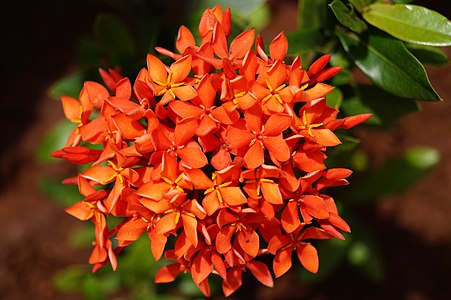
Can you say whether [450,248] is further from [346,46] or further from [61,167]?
[61,167]

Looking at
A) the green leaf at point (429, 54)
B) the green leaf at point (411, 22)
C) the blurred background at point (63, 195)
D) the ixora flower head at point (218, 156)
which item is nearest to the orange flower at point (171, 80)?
the ixora flower head at point (218, 156)

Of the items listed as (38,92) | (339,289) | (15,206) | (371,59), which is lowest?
(339,289)

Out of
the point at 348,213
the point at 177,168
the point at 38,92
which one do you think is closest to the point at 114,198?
the point at 177,168

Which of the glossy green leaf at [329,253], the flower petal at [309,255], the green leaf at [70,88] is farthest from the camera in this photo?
the glossy green leaf at [329,253]

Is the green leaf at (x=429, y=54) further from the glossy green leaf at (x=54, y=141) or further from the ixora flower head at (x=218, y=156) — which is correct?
the glossy green leaf at (x=54, y=141)

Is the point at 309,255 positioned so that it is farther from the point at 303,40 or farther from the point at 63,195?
the point at 63,195

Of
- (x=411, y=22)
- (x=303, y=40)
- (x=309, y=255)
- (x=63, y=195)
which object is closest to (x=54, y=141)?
(x=63, y=195)
